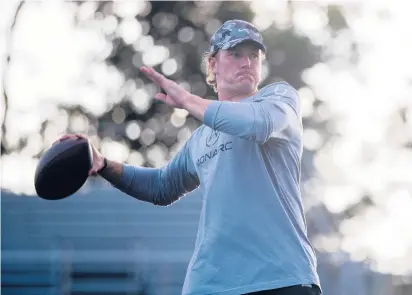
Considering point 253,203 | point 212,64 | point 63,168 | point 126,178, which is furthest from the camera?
point 126,178

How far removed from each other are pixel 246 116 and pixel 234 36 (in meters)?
0.48

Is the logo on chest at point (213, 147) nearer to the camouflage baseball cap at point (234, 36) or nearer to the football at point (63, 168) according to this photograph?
the camouflage baseball cap at point (234, 36)

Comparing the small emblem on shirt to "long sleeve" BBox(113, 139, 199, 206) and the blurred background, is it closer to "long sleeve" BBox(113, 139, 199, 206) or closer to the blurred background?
"long sleeve" BBox(113, 139, 199, 206)

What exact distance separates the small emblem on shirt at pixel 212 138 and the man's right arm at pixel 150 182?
0.39 m

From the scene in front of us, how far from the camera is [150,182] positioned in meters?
3.91

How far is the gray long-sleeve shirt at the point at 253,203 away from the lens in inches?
125

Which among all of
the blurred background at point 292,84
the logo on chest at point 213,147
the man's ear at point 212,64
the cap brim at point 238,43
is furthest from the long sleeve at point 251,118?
the blurred background at point 292,84

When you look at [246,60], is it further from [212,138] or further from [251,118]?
[251,118]

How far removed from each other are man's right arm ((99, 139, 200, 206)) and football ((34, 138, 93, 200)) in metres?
0.15

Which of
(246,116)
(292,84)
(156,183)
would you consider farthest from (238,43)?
(292,84)

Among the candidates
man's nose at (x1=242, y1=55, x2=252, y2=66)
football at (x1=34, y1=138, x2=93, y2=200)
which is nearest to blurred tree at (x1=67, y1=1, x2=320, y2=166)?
football at (x1=34, y1=138, x2=93, y2=200)

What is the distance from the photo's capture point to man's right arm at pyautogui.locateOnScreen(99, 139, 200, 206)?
153 inches

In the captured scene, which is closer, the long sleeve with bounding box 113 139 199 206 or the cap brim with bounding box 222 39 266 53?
the cap brim with bounding box 222 39 266 53

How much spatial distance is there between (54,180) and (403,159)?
14457mm
